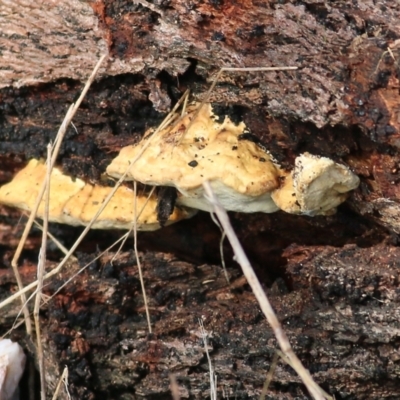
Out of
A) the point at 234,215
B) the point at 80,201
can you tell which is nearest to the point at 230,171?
the point at 234,215

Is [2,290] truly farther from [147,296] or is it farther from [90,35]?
[90,35]

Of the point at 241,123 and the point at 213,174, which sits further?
the point at 241,123

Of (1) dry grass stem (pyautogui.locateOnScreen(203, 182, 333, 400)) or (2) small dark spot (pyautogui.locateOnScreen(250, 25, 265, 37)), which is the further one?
(2) small dark spot (pyautogui.locateOnScreen(250, 25, 265, 37))

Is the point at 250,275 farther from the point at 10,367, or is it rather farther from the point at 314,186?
the point at 10,367

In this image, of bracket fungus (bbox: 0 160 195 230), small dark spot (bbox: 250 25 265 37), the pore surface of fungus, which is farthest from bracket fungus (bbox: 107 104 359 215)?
small dark spot (bbox: 250 25 265 37)

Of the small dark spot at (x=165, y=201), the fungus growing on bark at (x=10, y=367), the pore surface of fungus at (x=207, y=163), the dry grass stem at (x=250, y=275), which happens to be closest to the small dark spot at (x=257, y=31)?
the pore surface of fungus at (x=207, y=163)

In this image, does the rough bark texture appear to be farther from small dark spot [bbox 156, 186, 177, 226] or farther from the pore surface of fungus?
small dark spot [bbox 156, 186, 177, 226]

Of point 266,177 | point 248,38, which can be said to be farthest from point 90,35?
point 266,177
